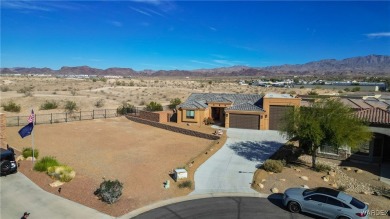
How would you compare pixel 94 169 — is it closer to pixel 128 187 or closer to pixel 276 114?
pixel 128 187

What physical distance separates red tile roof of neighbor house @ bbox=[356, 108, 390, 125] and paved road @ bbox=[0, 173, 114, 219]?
22798 mm

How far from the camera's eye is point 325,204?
15969 mm

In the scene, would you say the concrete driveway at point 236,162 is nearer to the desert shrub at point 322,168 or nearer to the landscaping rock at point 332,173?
the desert shrub at point 322,168

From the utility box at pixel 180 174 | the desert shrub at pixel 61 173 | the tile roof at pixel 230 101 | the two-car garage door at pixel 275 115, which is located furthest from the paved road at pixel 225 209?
the tile roof at pixel 230 101

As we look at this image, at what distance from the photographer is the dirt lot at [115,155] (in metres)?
18.4

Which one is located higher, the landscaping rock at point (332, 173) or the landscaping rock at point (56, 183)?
the landscaping rock at point (56, 183)

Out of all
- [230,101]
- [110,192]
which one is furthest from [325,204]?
[230,101]

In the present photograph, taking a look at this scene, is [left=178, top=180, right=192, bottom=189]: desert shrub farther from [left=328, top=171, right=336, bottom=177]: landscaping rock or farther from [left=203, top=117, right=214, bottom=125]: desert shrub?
[left=203, top=117, right=214, bottom=125]: desert shrub

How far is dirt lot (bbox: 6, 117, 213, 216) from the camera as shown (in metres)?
18.4

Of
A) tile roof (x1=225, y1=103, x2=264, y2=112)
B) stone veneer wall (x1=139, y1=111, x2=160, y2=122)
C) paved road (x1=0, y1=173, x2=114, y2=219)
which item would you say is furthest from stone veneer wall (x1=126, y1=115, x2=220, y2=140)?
paved road (x1=0, y1=173, x2=114, y2=219)

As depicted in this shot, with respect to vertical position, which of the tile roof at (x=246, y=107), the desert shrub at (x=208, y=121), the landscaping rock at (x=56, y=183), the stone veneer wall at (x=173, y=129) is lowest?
the landscaping rock at (x=56, y=183)

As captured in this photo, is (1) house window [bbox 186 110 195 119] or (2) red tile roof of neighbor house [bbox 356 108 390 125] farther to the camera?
(1) house window [bbox 186 110 195 119]

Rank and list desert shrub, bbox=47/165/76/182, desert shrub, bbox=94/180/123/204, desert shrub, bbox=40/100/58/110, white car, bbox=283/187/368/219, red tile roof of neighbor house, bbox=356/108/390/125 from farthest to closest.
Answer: desert shrub, bbox=40/100/58/110 < red tile roof of neighbor house, bbox=356/108/390/125 < desert shrub, bbox=47/165/76/182 < desert shrub, bbox=94/180/123/204 < white car, bbox=283/187/368/219

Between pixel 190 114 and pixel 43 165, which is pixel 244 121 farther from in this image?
pixel 43 165
